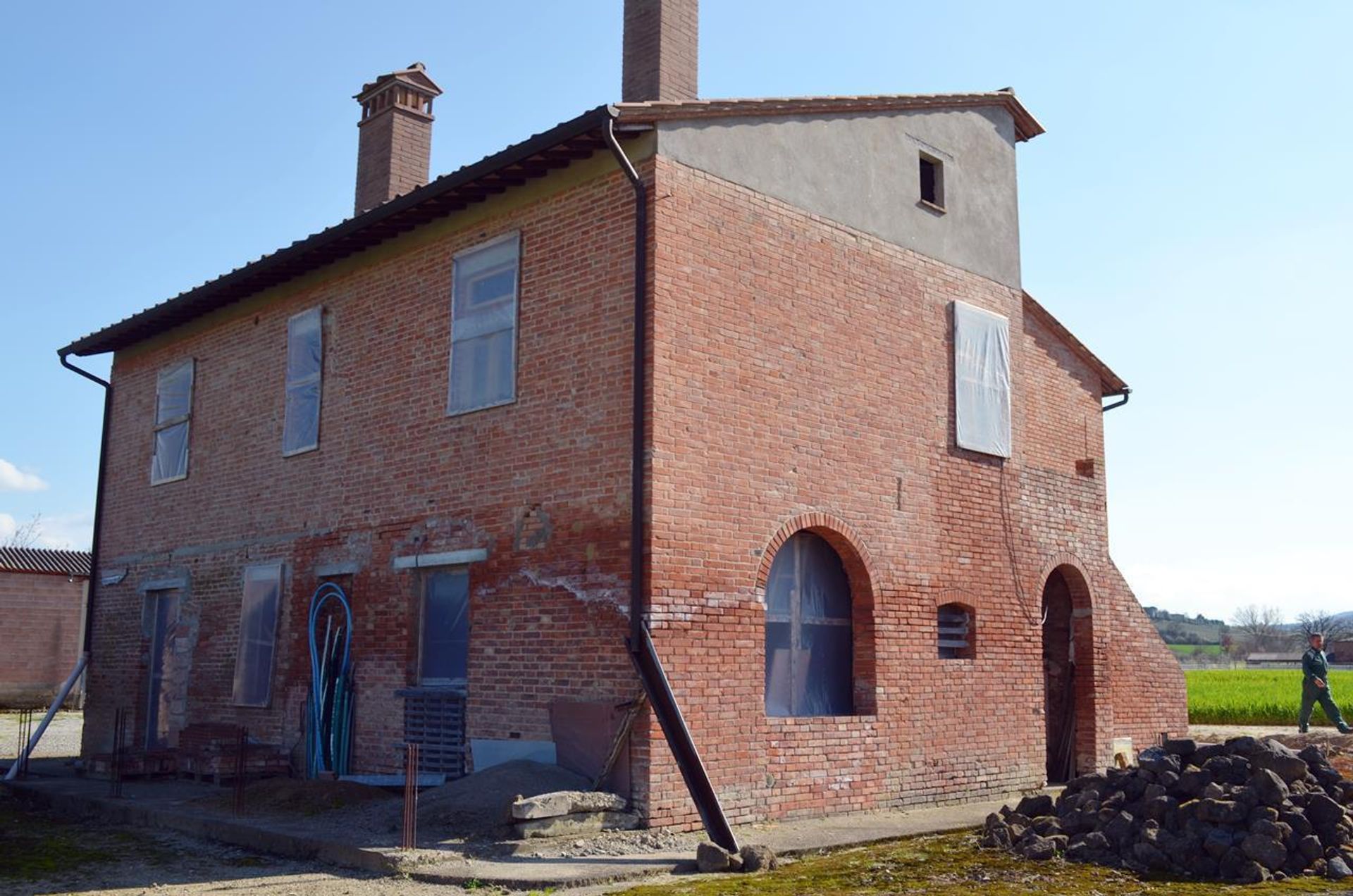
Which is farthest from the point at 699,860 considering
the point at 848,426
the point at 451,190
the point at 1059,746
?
the point at 1059,746

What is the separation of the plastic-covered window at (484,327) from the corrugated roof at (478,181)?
567 millimetres

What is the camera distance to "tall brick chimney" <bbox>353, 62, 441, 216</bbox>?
16.2m

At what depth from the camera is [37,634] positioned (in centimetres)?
3216

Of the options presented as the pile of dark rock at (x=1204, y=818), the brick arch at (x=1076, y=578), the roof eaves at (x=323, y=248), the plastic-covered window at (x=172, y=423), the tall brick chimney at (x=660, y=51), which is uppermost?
the tall brick chimney at (x=660, y=51)

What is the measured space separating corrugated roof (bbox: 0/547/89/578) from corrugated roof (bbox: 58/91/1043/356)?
18.7 m

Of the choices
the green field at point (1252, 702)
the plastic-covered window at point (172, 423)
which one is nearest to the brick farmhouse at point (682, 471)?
the plastic-covered window at point (172, 423)

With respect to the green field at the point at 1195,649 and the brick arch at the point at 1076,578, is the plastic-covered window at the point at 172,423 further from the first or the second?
the green field at the point at 1195,649

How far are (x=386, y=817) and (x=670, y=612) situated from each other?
2873 millimetres

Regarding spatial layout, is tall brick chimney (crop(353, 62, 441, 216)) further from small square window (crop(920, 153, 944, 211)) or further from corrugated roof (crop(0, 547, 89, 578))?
corrugated roof (crop(0, 547, 89, 578))

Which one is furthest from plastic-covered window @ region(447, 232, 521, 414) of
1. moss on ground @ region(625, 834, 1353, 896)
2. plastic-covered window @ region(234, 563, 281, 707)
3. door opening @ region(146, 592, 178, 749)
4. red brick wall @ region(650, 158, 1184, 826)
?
door opening @ region(146, 592, 178, 749)

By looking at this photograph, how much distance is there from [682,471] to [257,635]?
6.43 metres

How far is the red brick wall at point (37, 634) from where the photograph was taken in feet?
103

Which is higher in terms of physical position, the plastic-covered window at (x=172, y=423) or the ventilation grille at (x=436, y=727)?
the plastic-covered window at (x=172, y=423)

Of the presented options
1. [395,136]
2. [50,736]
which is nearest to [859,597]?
[395,136]
